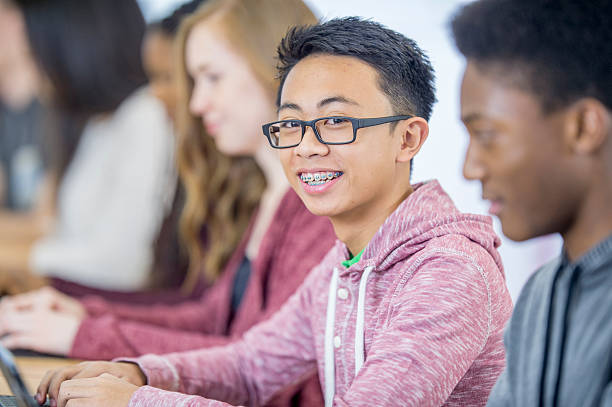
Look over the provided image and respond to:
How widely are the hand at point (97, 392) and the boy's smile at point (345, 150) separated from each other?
0.81 ft

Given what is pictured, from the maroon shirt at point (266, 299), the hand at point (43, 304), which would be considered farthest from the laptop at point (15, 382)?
the hand at point (43, 304)

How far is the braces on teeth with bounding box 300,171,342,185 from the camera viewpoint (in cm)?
57

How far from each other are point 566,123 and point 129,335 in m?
0.65

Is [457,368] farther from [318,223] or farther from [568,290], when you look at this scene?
[318,223]

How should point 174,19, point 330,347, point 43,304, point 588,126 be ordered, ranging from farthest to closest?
point 174,19 < point 43,304 < point 330,347 < point 588,126

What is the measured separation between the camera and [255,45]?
0.91 meters

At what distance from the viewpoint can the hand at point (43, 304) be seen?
975 mm

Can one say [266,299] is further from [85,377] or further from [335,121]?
[335,121]

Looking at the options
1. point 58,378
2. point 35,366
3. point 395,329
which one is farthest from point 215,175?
point 395,329

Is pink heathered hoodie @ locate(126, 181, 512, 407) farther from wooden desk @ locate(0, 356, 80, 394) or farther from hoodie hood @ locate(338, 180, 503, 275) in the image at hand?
wooden desk @ locate(0, 356, 80, 394)

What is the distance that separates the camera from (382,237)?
59 centimetres

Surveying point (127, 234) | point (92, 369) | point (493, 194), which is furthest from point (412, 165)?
point (127, 234)

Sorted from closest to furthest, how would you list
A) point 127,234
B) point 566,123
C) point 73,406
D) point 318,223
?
1. point 566,123
2. point 73,406
3. point 318,223
4. point 127,234

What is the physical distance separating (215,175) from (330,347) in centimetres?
64
